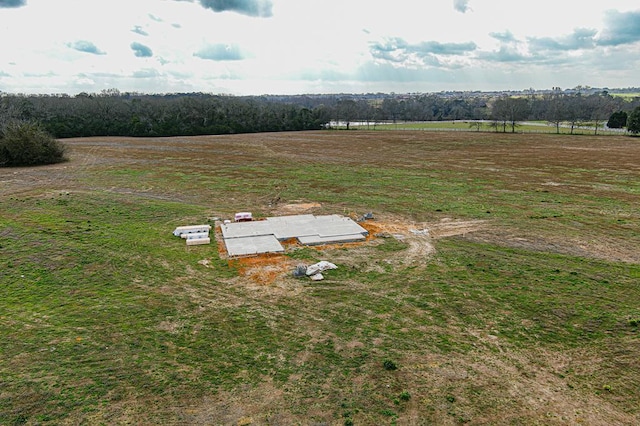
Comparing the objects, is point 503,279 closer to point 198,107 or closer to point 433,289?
point 433,289

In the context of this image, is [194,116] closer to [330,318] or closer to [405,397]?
[330,318]

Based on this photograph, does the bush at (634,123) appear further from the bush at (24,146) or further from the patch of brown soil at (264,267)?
the bush at (24,146)

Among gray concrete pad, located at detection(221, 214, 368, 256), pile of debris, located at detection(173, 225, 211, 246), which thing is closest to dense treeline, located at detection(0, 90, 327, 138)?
pile of debris, located at detection(173, 225, 211, 246)

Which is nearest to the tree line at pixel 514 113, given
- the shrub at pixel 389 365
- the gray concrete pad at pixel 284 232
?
the gray concrete pad at pixel 284 232

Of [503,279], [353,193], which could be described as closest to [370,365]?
[503,279]

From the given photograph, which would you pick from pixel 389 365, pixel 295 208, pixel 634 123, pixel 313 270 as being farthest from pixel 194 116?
pixel 389 365
